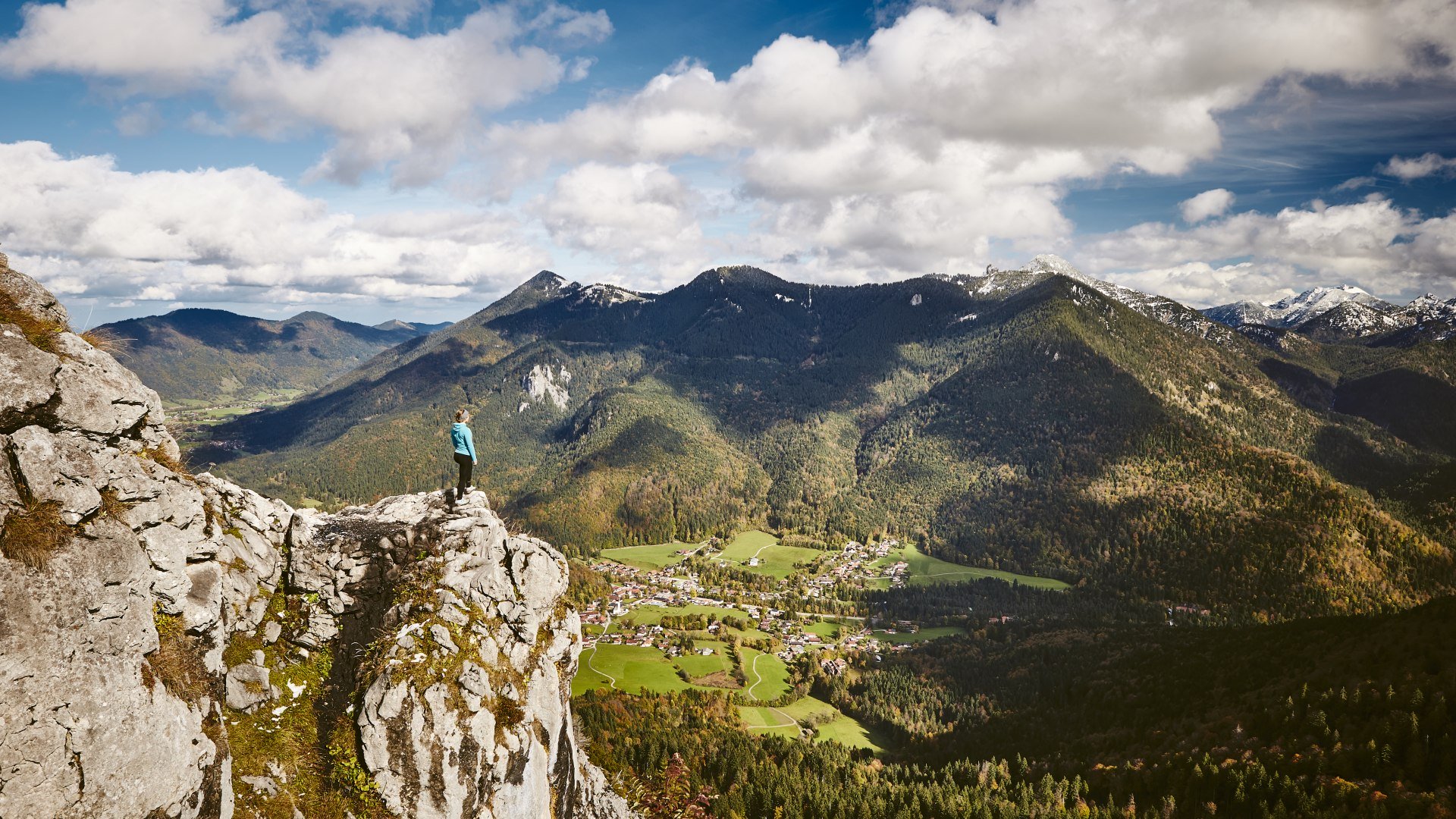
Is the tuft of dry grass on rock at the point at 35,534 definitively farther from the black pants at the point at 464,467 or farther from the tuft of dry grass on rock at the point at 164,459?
the black pants at the point at 464,467

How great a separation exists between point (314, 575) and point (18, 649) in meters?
14.3

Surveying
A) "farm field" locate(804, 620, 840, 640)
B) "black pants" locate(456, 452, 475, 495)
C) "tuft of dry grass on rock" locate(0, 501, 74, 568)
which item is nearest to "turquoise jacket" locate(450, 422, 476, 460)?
"black pants" locate(456, 452, 475, 495)

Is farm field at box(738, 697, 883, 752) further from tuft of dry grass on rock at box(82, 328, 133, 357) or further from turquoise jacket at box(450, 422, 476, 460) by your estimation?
tuft of dry grass on rock at box(82, 328, 133, 357)

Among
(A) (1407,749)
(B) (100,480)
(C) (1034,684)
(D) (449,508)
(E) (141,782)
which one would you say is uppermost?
(B) (100,480)

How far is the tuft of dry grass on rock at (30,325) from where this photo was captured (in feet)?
75.9

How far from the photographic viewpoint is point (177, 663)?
77.4 ft

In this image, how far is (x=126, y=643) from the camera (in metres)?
21.5

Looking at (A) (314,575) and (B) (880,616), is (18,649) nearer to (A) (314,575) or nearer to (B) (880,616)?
(A) (314,575)

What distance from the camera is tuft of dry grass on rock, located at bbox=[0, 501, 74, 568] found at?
62.8 ft

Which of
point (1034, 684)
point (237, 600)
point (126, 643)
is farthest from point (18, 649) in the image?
point (1034, 684)

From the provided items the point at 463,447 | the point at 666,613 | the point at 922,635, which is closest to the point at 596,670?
the point at 666,613

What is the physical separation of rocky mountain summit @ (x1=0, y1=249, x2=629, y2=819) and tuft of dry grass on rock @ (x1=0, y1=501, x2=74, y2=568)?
0.05 metres

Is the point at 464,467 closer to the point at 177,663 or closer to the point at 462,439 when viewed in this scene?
the point at 462,439

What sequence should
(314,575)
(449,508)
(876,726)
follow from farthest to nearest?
(876,726) < (449,508) < (314,575)
